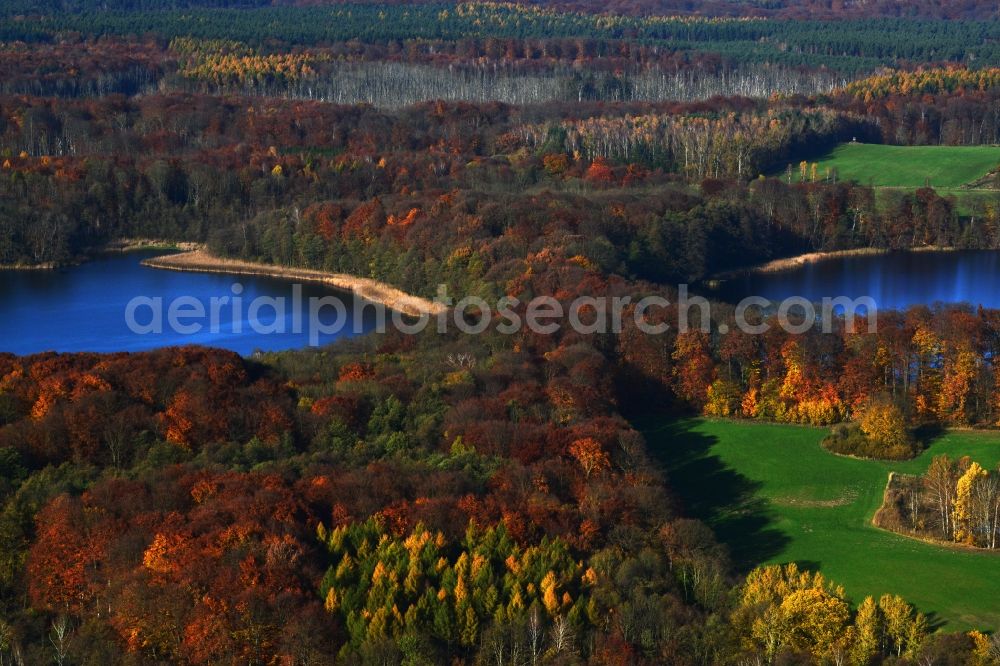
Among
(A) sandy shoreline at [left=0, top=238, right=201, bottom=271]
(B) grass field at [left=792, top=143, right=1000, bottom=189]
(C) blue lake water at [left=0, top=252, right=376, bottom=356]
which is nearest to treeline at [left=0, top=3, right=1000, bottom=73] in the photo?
(B) grass field at [left=792, top=143, right=1000, bottom=189]

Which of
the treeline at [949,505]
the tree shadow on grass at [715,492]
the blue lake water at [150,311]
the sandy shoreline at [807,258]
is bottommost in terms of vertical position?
the sandy shoreline at [807,258]

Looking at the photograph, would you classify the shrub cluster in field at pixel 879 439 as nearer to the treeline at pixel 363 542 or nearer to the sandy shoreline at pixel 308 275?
the treeline at pixel 363 542

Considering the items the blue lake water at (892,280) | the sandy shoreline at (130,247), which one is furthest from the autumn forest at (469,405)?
the blue lake water at (892,280)

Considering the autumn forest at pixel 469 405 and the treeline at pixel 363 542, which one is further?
the autumn forest at pixel 469 405

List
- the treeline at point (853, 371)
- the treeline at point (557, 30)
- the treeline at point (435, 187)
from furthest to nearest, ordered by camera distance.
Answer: the treeline at point (557, 30)
the treeline at point (435, 187)
the treeline at point (853, 371)

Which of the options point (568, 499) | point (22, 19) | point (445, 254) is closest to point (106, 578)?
point (568, 499)

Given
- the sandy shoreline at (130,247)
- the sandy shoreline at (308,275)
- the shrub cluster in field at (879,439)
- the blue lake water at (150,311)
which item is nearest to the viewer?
the shrub cluster in field at (879,439)

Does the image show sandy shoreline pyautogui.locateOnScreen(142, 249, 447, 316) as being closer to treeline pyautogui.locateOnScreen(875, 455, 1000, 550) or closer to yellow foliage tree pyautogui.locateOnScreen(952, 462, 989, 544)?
treeline pyautogui.locateOnScreen(875, 455, 1000, 550)
